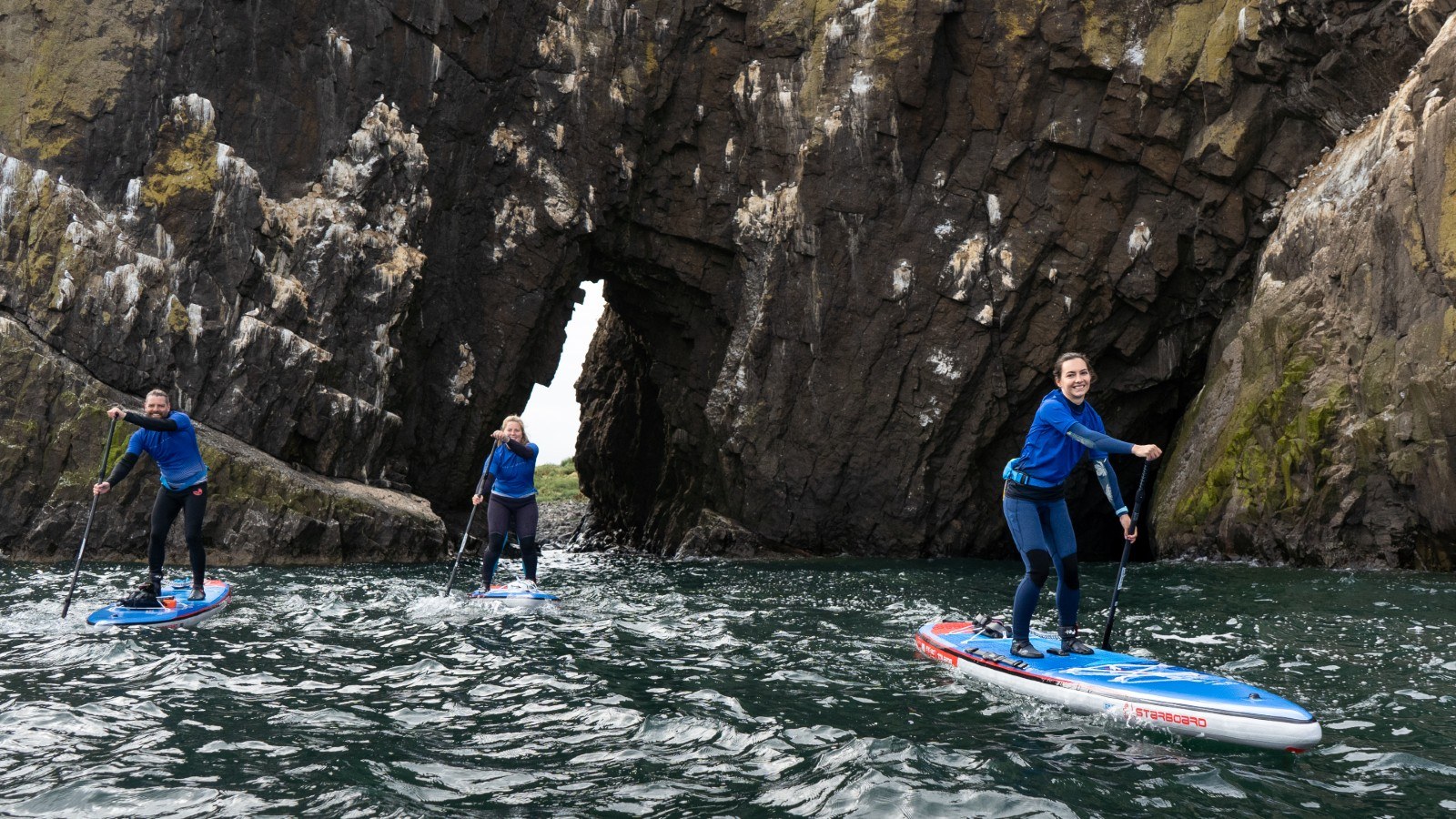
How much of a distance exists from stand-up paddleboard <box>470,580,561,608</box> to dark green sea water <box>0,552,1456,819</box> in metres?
0.33

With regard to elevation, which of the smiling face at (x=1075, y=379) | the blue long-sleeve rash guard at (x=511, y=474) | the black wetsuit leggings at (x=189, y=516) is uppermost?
the smiling face at (x=1075, y=379)

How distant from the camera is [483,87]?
2819cm

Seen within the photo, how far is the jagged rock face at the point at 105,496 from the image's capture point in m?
21.3

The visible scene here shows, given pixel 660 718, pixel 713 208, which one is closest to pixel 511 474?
pixel 660 718

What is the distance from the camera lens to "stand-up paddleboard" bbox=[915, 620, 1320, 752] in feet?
26.6

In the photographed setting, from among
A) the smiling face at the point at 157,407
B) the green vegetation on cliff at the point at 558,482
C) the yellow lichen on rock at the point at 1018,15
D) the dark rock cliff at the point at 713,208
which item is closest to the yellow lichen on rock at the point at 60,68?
the dark rock cliff at the point at 713,208

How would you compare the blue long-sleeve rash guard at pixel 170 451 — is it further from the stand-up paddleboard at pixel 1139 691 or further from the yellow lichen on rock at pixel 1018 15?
the yellow lichen on rock at pixel 1018 15

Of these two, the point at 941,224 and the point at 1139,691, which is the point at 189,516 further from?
the point at 941,224

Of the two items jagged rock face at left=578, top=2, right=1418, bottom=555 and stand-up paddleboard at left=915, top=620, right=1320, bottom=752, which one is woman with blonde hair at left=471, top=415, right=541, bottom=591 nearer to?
stand-up paddleboard at left=915, top=620, right=1320, bottom=752

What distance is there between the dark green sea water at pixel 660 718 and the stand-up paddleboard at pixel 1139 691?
5.8 inches

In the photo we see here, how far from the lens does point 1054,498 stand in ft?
35.2

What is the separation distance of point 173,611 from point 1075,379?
34.4 feet

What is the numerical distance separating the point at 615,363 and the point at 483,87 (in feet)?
47.7

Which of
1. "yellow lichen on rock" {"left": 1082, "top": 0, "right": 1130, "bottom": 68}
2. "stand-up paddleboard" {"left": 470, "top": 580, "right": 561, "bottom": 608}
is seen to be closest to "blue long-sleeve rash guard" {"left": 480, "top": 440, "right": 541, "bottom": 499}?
"stand-up paddleboard" {"left": 470, "top": 580, "right": 561, "bottom": 608}
